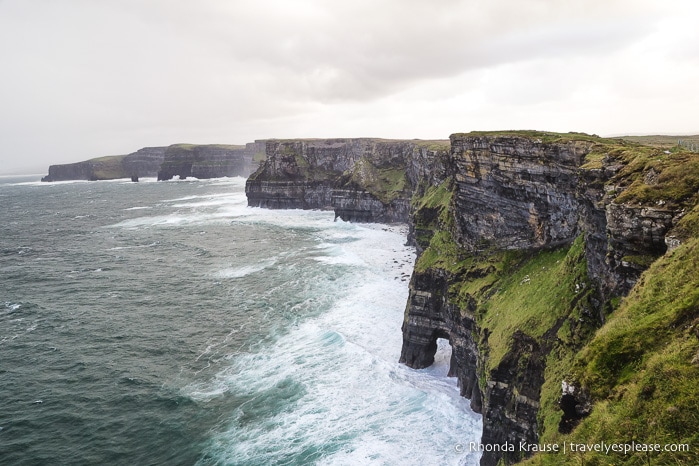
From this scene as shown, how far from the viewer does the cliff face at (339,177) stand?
116875 mm

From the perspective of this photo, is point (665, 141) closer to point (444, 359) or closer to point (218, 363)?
point (444, 359)

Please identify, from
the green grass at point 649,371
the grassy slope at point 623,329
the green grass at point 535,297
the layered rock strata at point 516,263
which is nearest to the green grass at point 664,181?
the grassy slope at point 623,329

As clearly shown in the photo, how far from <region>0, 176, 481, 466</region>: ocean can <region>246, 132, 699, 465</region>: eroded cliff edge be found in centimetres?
555

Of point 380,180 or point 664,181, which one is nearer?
point 664,181

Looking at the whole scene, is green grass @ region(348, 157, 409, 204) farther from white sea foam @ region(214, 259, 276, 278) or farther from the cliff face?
white sea foam @ region(214, 259, 276, 278)

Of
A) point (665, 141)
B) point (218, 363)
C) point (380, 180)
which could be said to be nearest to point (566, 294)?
point (218, 363)

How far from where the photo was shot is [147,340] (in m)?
47.3

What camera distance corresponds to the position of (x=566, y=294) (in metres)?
25.7

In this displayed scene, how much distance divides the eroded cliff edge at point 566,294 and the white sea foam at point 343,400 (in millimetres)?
2970

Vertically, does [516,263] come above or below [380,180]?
below

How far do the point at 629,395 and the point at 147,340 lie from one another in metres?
47.2

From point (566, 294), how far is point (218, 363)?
3278cm

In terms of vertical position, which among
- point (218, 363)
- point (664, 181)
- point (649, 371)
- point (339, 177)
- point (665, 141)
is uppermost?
point (665, 141)

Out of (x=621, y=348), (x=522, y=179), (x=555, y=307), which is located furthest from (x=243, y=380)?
(x=621, y=348)
